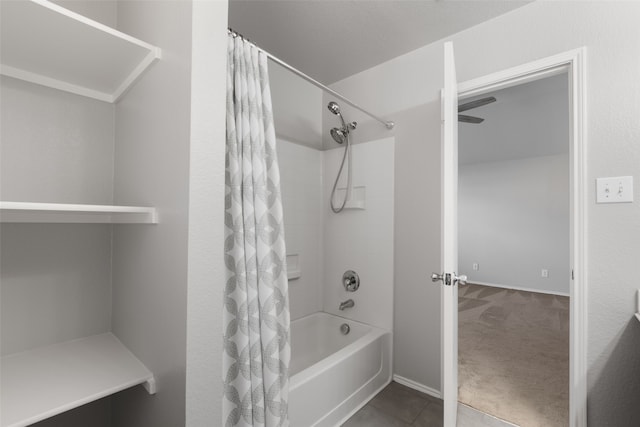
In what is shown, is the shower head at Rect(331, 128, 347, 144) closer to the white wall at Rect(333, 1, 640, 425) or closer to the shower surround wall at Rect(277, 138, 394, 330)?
the shower surround wall at Rect(277, 138, 394, 330)

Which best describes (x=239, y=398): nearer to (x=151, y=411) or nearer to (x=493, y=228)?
(x=151, y=411)

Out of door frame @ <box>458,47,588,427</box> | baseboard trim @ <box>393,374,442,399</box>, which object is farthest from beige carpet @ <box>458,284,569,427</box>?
door frame @ <box>458,47,588,427</box>

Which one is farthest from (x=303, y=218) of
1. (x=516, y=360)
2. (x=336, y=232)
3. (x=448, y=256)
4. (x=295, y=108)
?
(x=516, y=360)

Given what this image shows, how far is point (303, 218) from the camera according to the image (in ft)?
8.16

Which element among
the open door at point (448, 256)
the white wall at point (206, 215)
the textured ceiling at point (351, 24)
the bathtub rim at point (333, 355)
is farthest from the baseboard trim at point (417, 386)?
the textured ceiling at point (351, 24)

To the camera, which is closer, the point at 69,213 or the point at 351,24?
the point at 69,213

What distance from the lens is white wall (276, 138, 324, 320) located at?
7.73 feet

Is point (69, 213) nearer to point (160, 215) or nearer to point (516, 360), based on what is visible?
point (160, 215)

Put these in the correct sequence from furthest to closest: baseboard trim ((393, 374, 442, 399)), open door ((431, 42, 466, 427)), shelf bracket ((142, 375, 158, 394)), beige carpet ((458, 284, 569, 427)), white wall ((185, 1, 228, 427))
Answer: baseboard trim ((393, 374, 442, 399))
beige carpet ((458, 284, 569, 427))
open door ((431, 42, 466, 427))
shelf bracket ((142, 375, 158, 394))
white wall ((185, 1, 228, 427))

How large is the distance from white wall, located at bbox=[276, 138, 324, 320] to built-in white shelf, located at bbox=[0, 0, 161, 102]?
4.04 feet

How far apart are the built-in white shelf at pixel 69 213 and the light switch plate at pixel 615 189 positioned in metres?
2.00

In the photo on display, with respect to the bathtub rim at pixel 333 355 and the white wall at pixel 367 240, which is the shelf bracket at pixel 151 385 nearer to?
the bathtub rim at pixel 333 355

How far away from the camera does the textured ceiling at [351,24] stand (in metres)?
1.69

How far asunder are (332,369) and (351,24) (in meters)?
2.10
